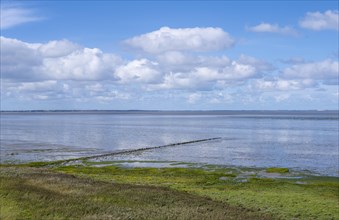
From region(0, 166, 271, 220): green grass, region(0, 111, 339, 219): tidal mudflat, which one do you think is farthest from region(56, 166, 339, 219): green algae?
region(0, 166, 271, 220): green grass

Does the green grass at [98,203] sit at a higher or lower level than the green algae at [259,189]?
higher

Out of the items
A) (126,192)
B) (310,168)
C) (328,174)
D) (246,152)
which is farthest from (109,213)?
(246,152)

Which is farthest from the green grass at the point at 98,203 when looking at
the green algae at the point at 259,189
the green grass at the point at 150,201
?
the green algae at the point at 259,189

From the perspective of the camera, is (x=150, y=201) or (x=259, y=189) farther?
(x=259, y=189)

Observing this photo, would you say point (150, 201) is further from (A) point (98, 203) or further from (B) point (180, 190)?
(B) point (180, 190)

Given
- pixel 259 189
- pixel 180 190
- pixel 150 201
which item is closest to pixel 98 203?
pixel 150 201

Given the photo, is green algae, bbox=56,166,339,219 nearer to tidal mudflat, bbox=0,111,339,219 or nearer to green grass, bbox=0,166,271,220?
tidal mudflat, bbox=0,111,339,219

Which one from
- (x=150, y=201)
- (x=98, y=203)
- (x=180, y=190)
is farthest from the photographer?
(x=180, y=190)

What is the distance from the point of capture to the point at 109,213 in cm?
2361

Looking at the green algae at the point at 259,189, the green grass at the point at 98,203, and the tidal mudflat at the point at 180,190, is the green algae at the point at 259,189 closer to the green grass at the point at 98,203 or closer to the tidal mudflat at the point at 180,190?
the tidal mudflat at the point at 180,190

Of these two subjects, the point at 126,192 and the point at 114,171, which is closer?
the point at 126,192

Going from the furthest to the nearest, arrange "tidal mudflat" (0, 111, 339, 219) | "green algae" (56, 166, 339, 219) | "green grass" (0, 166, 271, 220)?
"green algae" (56, 166, 339, 219) → "tidal mudflat" (0, 111, 339, 219) → "green grass" (0, 166, 271, 220)

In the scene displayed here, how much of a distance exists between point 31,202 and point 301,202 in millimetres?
19598

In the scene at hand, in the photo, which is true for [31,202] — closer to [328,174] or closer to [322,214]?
[322,214]
